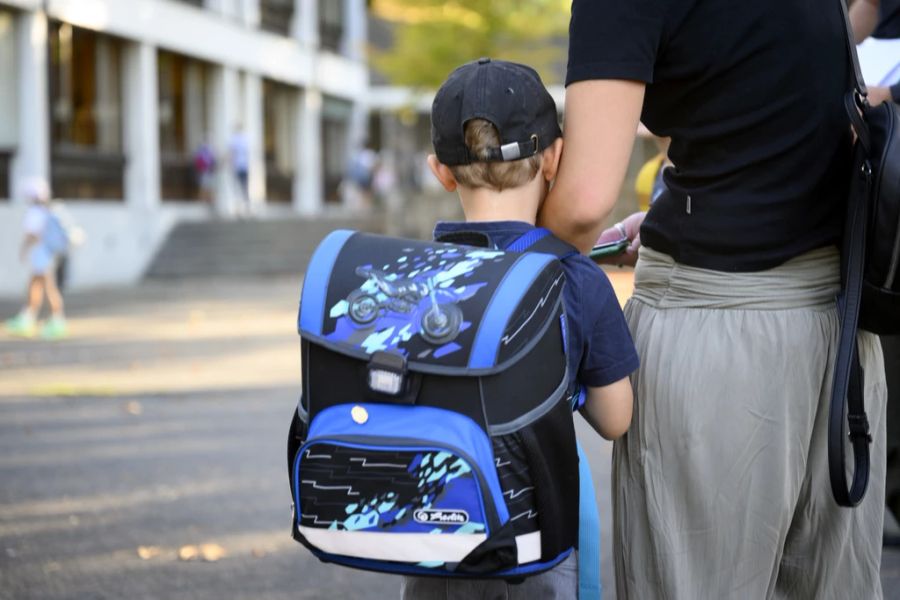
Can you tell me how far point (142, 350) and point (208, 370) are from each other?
206cm

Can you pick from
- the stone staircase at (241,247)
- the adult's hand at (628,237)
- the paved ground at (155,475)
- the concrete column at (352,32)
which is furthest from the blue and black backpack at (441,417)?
the concrete column at (352,32)

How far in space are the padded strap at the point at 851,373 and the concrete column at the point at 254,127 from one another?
3396cm

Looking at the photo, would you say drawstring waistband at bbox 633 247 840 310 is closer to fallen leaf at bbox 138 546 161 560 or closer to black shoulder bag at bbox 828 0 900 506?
black shoulder bag at bbox 828 0 900 506

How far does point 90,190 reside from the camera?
1088 inches

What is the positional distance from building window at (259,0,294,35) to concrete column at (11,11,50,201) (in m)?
13.2

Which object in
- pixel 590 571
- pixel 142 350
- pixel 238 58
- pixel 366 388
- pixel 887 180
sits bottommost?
pixel 142 350

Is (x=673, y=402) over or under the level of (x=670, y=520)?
over

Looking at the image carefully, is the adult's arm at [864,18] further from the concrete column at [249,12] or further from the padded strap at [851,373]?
the concrete column at [249,12]

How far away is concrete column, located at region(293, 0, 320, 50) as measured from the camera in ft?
130

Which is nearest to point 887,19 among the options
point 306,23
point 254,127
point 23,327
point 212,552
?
point 212,552

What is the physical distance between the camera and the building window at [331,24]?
43312mm

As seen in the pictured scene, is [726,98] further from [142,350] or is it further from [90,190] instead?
[90,190]

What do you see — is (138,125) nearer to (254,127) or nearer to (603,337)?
(254,127)

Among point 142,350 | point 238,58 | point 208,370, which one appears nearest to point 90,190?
point 238,58
